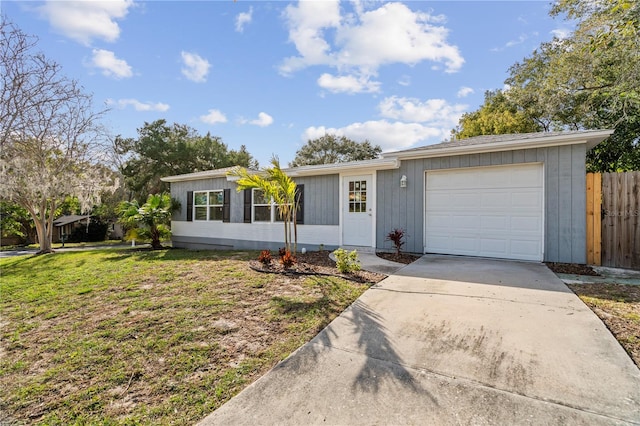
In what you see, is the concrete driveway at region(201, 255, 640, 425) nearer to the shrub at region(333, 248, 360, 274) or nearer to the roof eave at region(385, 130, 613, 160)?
the shrub at region(333, 248, 360, 274)

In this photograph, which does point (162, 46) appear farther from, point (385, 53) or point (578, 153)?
point (578, 153)

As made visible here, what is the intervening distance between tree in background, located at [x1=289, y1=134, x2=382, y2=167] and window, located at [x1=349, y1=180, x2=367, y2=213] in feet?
64.6

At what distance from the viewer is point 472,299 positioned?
409cm

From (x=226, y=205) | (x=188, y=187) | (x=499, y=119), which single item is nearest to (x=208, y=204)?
Result: (x=226, y=205)

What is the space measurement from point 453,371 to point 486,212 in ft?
18.4

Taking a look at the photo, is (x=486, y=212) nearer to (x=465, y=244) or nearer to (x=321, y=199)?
(x=465, y=244)

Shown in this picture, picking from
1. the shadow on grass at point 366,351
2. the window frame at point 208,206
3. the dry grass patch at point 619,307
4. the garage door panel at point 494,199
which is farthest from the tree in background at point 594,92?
the window frame at point 208,206

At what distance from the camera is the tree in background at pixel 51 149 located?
21.5 feet

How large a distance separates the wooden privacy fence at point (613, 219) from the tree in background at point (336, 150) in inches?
895

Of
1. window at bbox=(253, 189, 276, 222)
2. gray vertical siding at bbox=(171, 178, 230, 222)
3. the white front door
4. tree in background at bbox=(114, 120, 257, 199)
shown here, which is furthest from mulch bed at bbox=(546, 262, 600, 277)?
tree in background at bbox=(114, 120, 257, 199)

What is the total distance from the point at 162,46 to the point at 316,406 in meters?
9.40

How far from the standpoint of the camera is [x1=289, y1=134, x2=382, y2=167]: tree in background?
28.6 meters

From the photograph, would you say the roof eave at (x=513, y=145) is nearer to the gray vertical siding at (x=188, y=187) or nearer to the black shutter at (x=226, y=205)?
the black shutter at (x=226, y=205)

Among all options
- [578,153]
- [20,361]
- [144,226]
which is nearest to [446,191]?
[578,153]
